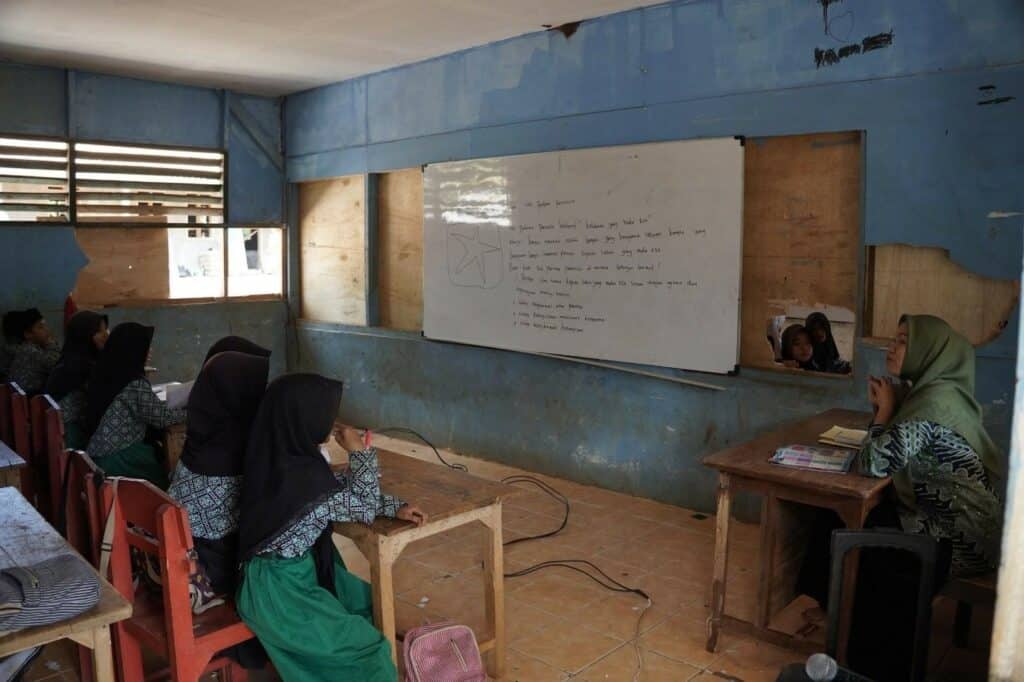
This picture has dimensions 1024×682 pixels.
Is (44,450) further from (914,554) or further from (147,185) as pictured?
(147,185)

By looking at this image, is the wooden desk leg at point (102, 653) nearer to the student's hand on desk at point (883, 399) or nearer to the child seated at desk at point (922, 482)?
the child seated at desk at point (922, 482)

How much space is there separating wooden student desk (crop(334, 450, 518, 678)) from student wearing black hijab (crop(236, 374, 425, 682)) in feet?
0.32

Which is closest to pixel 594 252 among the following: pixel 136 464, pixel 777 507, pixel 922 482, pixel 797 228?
pixel 797 228

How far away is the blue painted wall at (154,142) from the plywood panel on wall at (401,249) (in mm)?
1280

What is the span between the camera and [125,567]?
2.18 metres

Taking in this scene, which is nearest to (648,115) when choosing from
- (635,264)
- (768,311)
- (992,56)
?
(635,264)

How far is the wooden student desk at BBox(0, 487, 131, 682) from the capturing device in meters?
1.55

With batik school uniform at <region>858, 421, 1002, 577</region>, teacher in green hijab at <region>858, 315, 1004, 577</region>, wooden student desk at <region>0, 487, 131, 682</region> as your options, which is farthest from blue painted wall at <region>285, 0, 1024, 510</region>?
wooden student desk at <region>0, 487, 131, 682</region>

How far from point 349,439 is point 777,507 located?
1.41 m

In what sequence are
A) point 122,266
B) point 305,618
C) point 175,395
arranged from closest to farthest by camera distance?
point 305,618, point 175,395, point 122,266

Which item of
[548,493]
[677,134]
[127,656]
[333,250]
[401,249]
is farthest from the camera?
[333,250]

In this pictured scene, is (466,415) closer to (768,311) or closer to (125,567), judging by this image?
(768,311)

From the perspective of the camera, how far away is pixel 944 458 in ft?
8.57

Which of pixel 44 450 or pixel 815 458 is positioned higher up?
pixel 815 458
